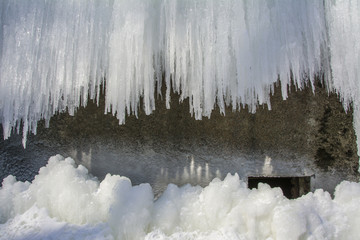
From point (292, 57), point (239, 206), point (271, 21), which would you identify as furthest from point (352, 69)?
point (239, 206)

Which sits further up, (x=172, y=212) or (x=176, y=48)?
(x=176, y=48)

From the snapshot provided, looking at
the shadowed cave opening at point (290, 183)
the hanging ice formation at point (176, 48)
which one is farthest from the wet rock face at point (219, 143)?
the hanging ice formation at point (176, 48)

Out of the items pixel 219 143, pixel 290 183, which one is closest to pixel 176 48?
pixel 219 143

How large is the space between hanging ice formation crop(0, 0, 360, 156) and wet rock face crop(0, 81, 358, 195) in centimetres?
28

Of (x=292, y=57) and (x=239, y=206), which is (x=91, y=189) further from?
(x=292, y=57)

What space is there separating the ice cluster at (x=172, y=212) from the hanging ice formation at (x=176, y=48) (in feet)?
2.04

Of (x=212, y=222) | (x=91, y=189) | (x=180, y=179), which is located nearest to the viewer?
(x=212, y=222)

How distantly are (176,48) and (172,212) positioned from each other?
1.25 meters

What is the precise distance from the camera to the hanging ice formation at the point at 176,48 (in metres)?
2.58

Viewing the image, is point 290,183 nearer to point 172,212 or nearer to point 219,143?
point 219,143

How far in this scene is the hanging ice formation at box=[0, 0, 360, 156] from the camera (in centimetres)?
258

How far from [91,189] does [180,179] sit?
0.80 m

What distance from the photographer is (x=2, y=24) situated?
277cm

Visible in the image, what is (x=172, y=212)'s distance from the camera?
2350 millimetres
